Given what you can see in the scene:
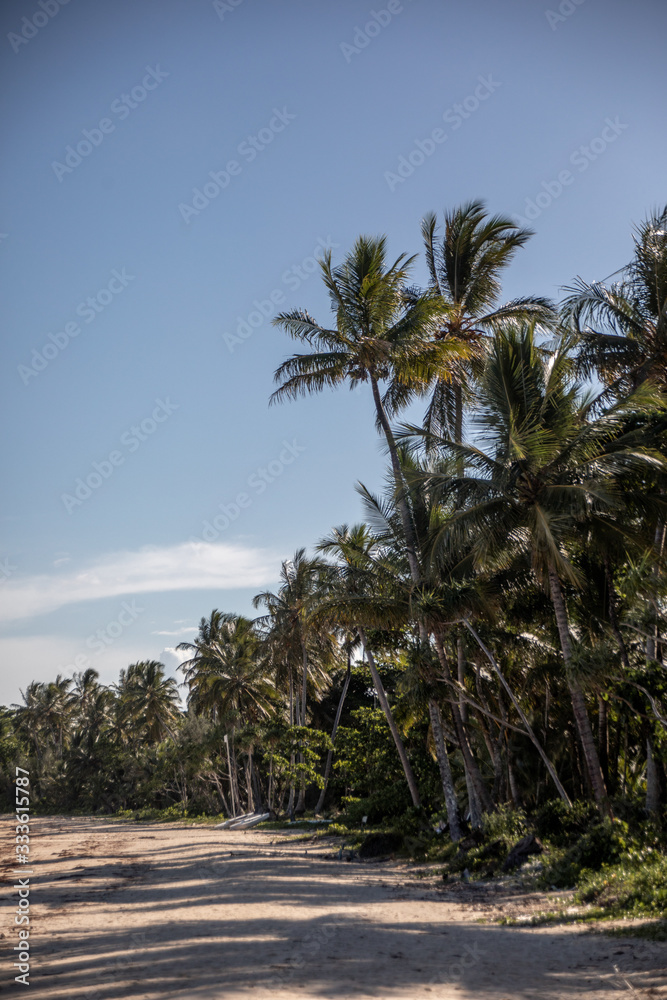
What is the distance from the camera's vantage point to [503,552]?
13086 millimetres

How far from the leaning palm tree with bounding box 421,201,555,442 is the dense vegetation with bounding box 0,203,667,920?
6 centimetres

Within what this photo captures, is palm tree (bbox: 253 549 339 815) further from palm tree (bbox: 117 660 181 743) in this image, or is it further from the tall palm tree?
palm tree (bbox: 117 660 181 743)

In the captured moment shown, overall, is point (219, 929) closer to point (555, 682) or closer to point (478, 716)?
point (555, 682)

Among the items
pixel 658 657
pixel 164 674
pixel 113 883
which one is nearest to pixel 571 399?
pixel 658 657

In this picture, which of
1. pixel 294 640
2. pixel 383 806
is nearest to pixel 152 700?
pixel 294 640

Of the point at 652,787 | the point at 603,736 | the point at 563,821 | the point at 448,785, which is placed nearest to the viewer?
the point at 652,787

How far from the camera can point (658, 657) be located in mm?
12430

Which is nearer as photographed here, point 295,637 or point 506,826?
point 506,826

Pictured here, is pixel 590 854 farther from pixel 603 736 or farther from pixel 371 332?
pixel 371 332

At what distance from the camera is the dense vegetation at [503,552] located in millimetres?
11859

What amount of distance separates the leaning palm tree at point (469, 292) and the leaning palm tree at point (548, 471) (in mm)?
4972

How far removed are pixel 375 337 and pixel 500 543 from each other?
6786 mm

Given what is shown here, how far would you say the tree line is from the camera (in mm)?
11969

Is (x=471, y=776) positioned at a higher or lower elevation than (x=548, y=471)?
lower
